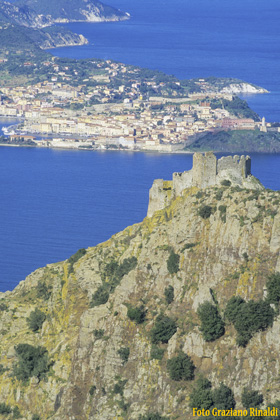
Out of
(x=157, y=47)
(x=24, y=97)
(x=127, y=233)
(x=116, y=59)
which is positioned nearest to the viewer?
(x=127, y=233)

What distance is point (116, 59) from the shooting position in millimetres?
180875

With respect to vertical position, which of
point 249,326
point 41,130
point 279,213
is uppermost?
point 41,130

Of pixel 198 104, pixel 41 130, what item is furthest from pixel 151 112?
pixel 41 130

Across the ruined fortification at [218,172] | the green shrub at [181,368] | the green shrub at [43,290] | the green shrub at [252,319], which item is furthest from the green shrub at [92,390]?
the ruined fortification at [218,172]

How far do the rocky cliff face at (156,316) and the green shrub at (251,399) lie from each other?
0.13 metres

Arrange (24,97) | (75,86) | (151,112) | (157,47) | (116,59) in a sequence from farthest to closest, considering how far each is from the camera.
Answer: (157,47)
(116,59)
(75,86)
(24,97)
(151,112)

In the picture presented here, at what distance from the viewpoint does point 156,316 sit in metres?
27.5

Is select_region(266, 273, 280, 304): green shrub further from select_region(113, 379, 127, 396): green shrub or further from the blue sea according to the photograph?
the blue sea

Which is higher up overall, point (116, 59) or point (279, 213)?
point (116, 59)

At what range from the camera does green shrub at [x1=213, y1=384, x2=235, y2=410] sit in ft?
82.3

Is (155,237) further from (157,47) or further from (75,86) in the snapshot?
(157,47)

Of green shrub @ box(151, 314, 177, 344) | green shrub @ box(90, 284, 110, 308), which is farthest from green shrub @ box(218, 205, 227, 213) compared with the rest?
green shrub @ box(90, 284, 110, 308)

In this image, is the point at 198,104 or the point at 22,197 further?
the point at 198,104

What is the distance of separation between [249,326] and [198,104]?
4482 inches
